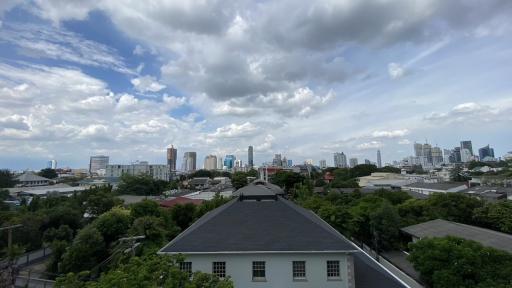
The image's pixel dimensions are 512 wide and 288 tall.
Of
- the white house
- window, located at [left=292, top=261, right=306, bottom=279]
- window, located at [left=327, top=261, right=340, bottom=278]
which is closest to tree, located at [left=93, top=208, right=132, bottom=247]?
the white house

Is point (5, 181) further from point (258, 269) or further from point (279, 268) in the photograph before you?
point (279, 268)

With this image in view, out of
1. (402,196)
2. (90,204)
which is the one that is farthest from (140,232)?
(402,196)

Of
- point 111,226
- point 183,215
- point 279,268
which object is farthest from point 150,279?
point 183,215

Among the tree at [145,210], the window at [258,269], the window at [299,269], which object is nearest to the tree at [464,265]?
the window at [299,269]

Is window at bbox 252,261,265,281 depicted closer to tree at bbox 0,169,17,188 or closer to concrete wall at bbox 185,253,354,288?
concrete wall at bbox 185,253,354,288

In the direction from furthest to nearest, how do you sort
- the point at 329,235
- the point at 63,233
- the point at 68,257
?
the point at 63,233 → the point at 68,257 → the point at 329,235

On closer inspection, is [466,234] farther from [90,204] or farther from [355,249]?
[90,204]

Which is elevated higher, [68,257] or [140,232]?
[140,232]
